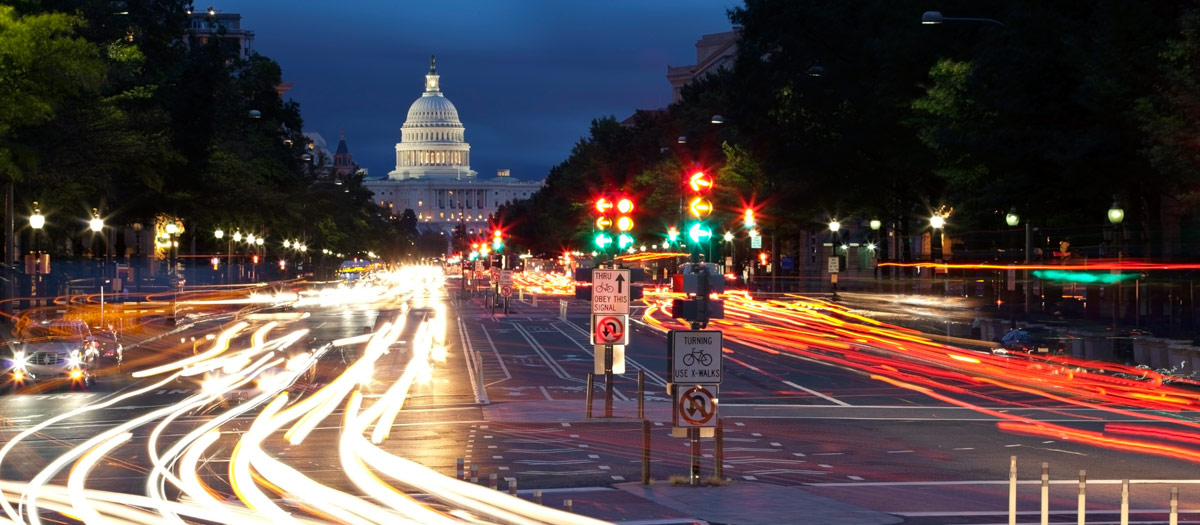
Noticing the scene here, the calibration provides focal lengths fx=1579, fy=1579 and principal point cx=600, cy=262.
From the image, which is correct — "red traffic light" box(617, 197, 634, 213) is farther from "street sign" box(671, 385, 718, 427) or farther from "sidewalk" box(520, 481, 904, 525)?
"sidewalk" box(520, 481, 904, 525)

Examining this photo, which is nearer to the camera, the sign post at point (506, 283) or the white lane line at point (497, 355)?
the white lane line at point (497, 355)

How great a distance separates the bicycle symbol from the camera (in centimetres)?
1986

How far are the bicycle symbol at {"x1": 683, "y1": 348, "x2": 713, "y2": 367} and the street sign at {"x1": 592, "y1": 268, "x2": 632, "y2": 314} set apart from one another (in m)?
8.11

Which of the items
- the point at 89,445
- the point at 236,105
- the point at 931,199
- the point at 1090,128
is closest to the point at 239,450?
the point at 89,445

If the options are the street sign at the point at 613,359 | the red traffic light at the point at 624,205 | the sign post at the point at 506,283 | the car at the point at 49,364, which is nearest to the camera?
the red traffic light at the point at 624,205

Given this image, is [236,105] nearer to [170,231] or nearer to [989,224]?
[170,231]

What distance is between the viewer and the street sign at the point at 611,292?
28016 millimetres

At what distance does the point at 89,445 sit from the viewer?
23547 mm

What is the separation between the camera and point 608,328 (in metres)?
28.2

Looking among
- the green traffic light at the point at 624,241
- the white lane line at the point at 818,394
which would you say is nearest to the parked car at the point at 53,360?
the green traffic light at the point at 624,241

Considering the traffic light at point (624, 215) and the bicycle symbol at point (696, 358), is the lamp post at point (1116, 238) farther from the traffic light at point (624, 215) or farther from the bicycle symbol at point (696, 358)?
the bicycle symbol at point (696, 358)

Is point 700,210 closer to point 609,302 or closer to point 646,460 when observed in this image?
point 609,302

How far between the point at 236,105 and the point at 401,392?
65558 millimetres

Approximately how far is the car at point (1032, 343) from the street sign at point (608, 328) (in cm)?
1718
